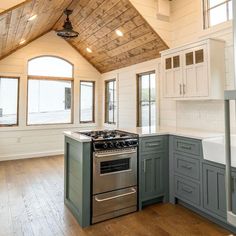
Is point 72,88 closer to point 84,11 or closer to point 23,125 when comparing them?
point 23,125

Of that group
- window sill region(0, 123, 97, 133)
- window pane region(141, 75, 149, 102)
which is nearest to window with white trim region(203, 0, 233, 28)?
window pane region(141, 75, 149, 102)

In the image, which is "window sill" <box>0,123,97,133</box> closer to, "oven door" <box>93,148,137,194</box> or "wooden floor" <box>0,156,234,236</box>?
"wooden floor" <box>0,156,234,236</box>

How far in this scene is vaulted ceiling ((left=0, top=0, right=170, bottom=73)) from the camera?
3625 millimetres

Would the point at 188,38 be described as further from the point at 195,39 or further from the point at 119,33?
the point at 119,33

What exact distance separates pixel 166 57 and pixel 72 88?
3581mm

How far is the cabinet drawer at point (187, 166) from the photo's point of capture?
2.67 m

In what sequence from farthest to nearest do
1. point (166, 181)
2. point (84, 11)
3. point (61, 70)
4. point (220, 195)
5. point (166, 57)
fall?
1. point (61, 70)
2. point (84, 11)
3. point (166, 57)
4. point (166, 181)
5. point (220, 195)

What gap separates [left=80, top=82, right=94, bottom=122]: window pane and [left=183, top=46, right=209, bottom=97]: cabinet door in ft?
13.1

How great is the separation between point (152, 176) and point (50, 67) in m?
4.57

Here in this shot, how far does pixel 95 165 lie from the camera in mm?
2512

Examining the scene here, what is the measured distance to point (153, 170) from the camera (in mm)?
2982

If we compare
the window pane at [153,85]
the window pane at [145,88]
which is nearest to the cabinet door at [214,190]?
the window pane at [153,85]

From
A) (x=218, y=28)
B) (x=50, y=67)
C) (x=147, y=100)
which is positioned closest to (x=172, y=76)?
(x=218, y=28)

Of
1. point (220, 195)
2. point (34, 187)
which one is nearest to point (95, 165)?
point (220, 195)
